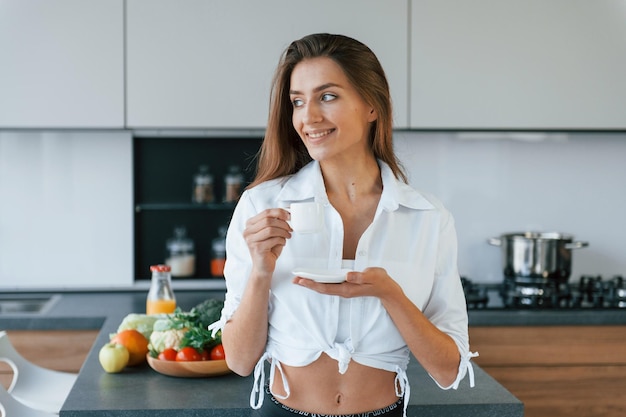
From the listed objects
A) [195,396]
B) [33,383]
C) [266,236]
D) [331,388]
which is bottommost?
[33,383]

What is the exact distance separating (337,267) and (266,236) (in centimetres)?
22

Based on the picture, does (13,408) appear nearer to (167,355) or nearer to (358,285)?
(167,355)

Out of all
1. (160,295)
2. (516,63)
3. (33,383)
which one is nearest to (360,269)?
(160,295)

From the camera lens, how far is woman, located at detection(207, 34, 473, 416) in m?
1.70

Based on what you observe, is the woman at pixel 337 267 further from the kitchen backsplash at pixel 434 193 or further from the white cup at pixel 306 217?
the kitchen backsplash at pixel 434 193

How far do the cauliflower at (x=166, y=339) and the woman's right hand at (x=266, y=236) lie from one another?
33.2 inches

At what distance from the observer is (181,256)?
397cm

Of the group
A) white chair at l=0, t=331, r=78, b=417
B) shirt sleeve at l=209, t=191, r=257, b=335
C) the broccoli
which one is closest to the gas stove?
the broccoli

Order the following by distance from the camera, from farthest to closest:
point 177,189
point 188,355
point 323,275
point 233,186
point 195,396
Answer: point 177,189 → point 233,186 → point 188,355 → point 195,396 → point 323,275

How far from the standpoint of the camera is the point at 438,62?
3.63 m

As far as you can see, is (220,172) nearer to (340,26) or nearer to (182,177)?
(182,177)

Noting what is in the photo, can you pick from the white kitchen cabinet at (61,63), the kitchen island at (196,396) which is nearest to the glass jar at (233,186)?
the white kitchen cabinet at (61,63)

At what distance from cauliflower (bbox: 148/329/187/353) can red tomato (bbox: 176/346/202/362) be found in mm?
55

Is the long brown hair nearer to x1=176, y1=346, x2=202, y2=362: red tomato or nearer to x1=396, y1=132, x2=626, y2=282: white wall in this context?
x1=176, y1=346, x2=202, y2=362: red tomato
